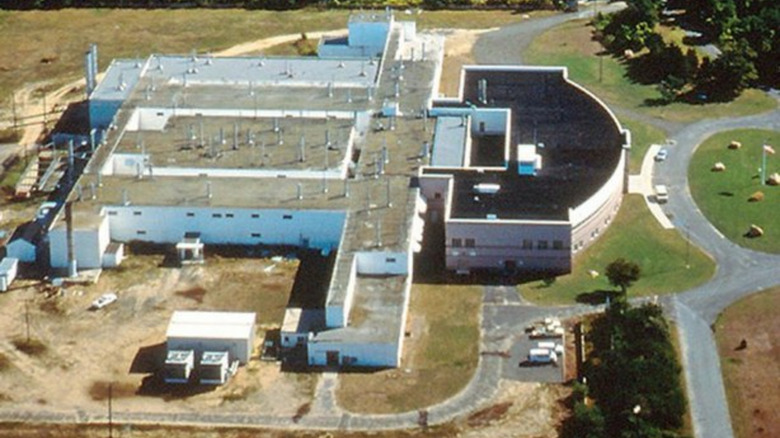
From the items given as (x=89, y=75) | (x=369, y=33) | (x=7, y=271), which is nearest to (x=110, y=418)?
(x=7, y=271)

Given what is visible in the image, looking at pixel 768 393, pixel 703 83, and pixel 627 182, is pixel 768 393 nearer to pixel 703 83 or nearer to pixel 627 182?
pixel 627 182

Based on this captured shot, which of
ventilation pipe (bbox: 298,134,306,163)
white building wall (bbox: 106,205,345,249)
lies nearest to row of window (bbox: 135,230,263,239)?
white building wall (bbox: 106,205,345,249)

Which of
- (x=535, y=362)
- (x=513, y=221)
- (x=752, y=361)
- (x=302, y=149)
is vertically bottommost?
(x=535, y=362)

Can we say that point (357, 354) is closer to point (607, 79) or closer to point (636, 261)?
point (636, 261)

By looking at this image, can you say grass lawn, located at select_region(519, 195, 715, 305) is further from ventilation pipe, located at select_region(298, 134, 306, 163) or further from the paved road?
ventilation pipe, located at select_region(298, 134, 306, 163)

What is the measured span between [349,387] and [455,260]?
64.5 feet

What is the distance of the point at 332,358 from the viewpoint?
A: 99.6 metres

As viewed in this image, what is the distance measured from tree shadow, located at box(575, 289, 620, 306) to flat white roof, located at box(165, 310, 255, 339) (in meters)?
25.6

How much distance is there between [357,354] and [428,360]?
5.25 m

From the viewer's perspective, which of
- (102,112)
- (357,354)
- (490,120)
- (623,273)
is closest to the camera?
(357,354)

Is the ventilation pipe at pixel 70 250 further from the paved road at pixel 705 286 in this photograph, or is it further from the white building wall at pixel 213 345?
the paved road at pixel 705 286

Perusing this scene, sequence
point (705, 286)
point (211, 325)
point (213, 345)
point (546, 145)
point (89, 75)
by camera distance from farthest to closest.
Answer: point (89, 75), point (546, 145), point (705, 286), point (211, 325), point (213, 345)

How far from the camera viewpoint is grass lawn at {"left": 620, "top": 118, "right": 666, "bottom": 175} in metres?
133

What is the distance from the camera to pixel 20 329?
105250 mm
